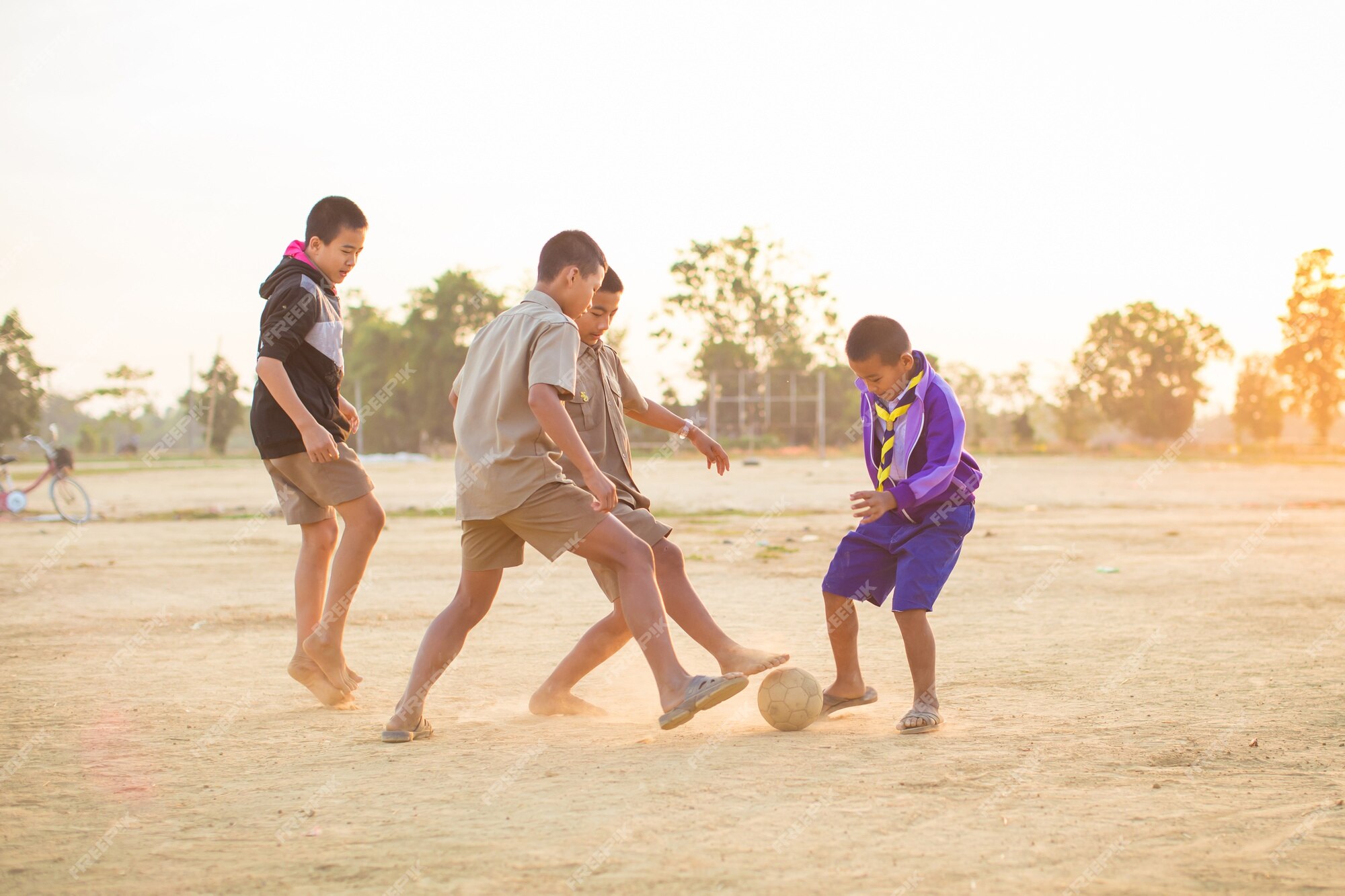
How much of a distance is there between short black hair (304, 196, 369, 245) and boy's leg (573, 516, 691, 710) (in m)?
1.83

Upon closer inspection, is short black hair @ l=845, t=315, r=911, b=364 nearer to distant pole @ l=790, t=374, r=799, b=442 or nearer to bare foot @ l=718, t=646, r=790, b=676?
bare foot @ l=718, t=646, r=790, b=676

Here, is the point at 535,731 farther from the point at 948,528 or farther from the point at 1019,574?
the point at 1019,574

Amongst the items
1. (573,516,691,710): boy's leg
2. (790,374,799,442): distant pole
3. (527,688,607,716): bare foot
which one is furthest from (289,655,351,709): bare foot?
(790,374,799,442): distant pole

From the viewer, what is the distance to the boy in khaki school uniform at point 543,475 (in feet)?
12.6

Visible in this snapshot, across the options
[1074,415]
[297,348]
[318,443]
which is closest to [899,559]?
[318,443]

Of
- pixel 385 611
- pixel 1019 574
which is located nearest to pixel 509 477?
pixel 385 611

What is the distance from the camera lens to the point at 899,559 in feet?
14.4

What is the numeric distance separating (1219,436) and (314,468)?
131641 millimetres

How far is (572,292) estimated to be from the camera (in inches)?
163

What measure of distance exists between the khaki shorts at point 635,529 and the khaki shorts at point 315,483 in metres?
1.03

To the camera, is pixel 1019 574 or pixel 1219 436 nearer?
pixel 1019 574

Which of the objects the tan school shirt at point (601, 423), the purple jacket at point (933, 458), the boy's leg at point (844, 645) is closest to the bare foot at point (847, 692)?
the boy's leg at point (844, 645)

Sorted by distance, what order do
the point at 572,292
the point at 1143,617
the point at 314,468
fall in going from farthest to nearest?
the point at 1143,617 < the point at 314,468 < the point at 572,292

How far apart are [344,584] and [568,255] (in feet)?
5.63
